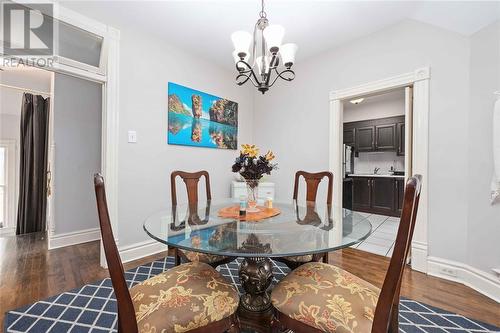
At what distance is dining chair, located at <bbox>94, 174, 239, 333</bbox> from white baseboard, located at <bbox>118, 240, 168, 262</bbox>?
1.62m

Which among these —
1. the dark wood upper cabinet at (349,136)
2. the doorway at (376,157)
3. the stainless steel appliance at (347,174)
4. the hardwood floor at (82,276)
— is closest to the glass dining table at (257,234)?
the hardwood floor at (82,276)

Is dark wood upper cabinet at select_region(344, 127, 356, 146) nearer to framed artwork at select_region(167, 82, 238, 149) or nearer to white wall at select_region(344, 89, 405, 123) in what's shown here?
white wall at select_region(344, 89, 405, 123)

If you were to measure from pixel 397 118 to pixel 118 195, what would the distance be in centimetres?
539

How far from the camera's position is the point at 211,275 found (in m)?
1.17

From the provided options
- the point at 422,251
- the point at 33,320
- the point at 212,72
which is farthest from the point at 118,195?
the point at 422,251

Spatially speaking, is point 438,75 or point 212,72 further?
point 212,72

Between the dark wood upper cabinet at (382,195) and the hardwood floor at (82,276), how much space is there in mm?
2548

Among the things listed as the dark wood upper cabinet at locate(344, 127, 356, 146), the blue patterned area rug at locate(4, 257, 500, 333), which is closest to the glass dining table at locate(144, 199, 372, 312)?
the blue patterned area rug at locate(4, 257, 500, 333)

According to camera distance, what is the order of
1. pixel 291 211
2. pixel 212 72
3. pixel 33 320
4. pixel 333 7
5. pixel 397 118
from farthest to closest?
pixel 397 118 < pixel 212 72 < pixel 333 7 < pixel 291 211 < pixel 33 320

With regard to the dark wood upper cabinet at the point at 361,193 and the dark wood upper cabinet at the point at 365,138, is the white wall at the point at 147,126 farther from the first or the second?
the dark wood upper cabinet at the point at 365,138

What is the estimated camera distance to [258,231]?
120 centimetres

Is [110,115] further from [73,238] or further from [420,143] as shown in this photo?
[420,143]

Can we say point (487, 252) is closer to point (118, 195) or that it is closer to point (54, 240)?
A: point (118, 195)

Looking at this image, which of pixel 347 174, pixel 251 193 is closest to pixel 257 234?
pixel 251 193
